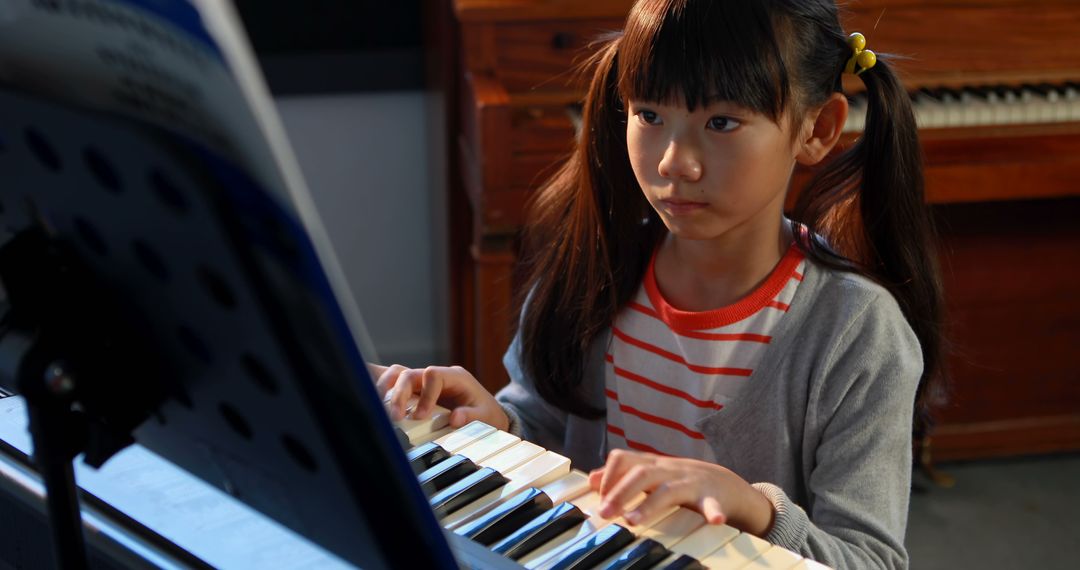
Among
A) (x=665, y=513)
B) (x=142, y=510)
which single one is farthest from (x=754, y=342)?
(x=142, y=510)

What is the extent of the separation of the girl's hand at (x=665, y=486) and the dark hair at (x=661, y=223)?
1.14 ft

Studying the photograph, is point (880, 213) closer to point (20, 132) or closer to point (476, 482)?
point (476, 482)

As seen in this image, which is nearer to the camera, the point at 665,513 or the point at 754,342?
the point at 665,513

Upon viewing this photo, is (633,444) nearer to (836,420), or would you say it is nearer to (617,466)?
(836,420)

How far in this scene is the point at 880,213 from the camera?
1279mm

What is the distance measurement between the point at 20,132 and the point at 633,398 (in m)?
0.85

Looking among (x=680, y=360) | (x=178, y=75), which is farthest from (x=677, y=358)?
(x=178, y=75)

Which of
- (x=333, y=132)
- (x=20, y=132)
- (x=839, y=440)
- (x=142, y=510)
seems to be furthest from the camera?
(x=333, y=132)

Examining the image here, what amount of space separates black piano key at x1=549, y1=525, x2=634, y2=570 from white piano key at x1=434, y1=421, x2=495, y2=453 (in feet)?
0.61

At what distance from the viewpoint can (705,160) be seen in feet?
3.71

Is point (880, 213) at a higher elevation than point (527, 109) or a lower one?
higher

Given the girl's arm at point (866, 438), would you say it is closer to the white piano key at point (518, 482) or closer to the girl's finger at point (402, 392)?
the white piano key at point (518, 482)

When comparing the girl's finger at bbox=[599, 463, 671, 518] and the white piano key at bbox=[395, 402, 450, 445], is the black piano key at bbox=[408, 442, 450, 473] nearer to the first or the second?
the white piano key at bbox=[395, 402, 450, 445]

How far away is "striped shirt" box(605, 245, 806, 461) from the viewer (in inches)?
49.4
